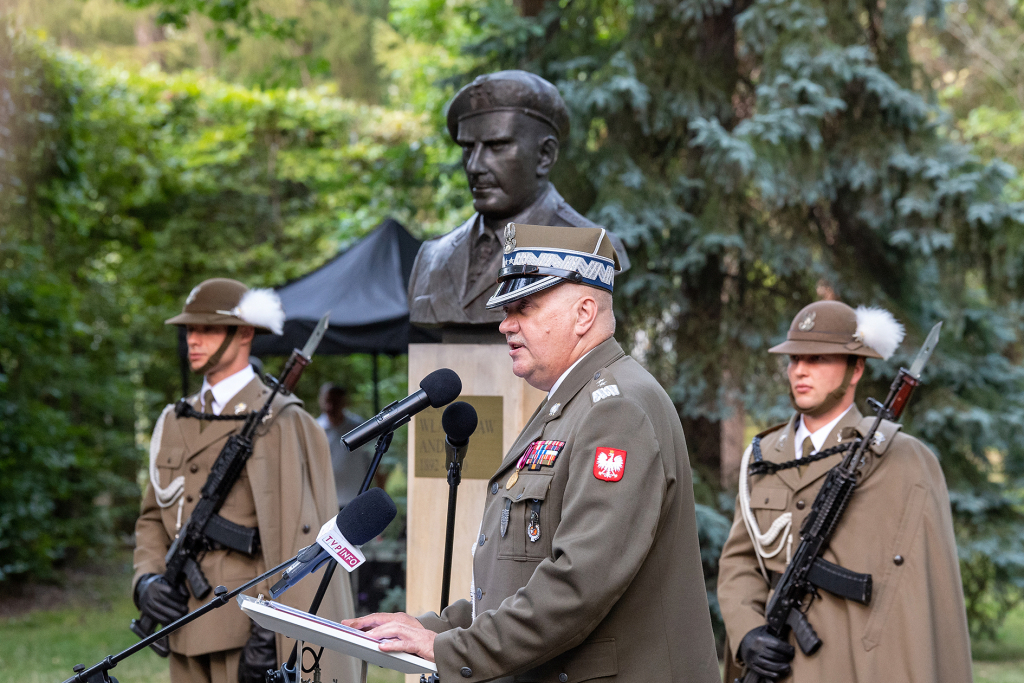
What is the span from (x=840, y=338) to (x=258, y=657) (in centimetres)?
275

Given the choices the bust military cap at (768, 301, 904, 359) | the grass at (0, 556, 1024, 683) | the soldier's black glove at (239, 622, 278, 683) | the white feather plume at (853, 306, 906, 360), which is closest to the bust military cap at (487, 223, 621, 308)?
the bust military cap at (768, 301, 904, 359)

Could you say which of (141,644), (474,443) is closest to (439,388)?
(141,644)

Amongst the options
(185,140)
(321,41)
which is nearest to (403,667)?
(185,140)

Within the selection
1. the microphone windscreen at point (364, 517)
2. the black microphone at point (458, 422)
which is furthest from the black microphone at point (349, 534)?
the black microphone at point (458, 422)

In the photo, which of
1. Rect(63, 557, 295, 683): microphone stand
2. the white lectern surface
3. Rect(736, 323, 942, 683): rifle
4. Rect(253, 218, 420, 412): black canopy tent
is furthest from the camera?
Rect(253, 218, 420, 412): black canopy tent

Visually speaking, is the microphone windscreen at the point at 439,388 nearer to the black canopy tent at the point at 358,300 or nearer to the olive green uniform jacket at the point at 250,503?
the olive green uniform jacket at the point at 250,503

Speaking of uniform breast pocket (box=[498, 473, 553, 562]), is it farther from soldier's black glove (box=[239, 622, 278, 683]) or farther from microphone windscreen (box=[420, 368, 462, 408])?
soldier's black glove (box=[239, 622, 278, 683])

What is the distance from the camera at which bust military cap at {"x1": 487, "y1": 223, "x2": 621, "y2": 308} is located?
7.96ft

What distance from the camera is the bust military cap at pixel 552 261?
2.43m

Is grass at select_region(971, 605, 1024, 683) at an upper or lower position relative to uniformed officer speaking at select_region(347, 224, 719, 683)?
lower

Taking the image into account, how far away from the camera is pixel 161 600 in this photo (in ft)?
13.3

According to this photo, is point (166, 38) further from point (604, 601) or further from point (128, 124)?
point (604, 601)

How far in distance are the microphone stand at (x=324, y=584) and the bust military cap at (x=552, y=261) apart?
443 mm

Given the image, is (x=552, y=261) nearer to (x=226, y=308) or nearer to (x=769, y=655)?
(x=769, y=655)
